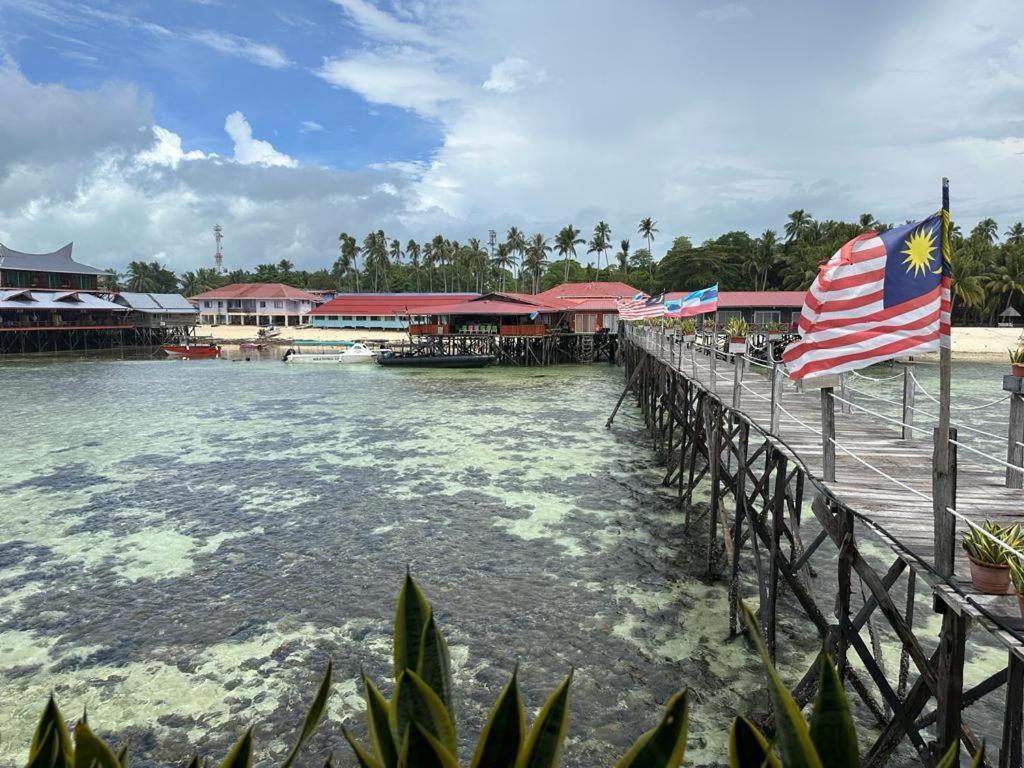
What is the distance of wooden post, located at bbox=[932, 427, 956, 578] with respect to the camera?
466cm

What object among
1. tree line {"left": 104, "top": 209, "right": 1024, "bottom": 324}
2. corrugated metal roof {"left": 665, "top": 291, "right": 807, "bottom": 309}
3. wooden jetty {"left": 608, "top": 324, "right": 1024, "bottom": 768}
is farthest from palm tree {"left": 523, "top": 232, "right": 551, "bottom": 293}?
wooden jetty {"left": 608, "top": 324, "right": 1024, "bottom": 768}

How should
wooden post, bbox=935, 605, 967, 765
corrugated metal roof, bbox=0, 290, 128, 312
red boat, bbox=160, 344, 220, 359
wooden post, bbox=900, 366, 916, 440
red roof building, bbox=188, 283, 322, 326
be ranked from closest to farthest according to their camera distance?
wooden post, bbox=935, 605, 967, 765 < wooden post, bbox=900, 366, 916, 440 < corrugated metal roof, bbox=0, 290, 128, 312 < red boat, bbox=160, 344, 220, 359 < red roof building, bbox=188, 283, 322, 326

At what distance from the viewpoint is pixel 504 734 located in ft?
6.48

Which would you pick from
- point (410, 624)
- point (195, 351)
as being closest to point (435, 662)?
point (410, 624)

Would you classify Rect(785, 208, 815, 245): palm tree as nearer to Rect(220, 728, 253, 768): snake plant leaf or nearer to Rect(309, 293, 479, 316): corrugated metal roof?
Rect(309, 293, 479, 316): corrugated metal roof

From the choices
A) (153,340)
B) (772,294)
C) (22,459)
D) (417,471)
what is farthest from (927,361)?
(153,340)

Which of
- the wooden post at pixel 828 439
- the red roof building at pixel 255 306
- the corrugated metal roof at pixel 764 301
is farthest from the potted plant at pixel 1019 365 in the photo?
the red roof building at pixel 255 306

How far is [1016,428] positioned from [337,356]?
4985 centimetres

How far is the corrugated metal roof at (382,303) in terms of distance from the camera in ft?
243

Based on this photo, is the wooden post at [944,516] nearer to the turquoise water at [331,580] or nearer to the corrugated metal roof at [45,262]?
the turquoise water at [331,580]

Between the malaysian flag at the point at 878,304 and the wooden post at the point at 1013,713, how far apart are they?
2.23 m

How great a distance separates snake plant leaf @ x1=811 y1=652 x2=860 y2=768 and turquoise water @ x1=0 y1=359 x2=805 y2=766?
5.27m

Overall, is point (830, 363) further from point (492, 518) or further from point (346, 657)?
point (492, 518)

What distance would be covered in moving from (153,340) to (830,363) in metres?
76.1
